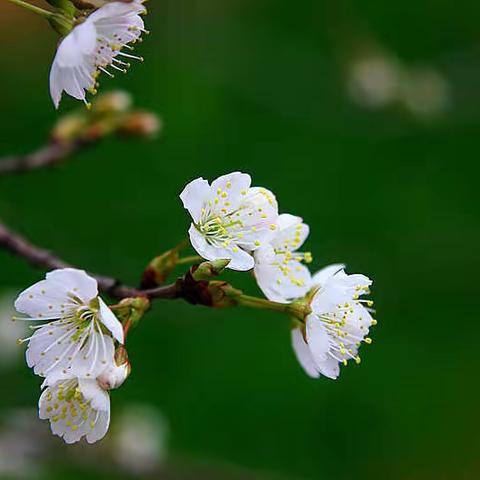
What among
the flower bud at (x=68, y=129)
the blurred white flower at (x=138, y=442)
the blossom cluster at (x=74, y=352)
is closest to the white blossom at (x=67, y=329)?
the blossom cluster at (x=74, y=352)

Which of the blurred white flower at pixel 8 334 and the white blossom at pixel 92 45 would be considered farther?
the blurred white flower at pixel 8 334

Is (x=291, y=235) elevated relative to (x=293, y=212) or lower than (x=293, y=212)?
elevated

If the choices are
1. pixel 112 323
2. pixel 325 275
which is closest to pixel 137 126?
pixel 325 275

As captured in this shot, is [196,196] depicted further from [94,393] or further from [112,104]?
[112,104]

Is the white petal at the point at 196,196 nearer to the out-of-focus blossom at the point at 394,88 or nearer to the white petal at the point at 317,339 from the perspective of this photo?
the white petal at the point at 317,339

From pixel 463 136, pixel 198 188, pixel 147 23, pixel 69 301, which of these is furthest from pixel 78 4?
pixel 463 136

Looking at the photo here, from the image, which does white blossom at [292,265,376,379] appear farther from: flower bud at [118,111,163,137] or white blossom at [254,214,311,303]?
flower bud at [118,111,163,137]

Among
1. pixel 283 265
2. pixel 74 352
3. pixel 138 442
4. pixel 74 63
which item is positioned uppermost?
pixel 74 63
